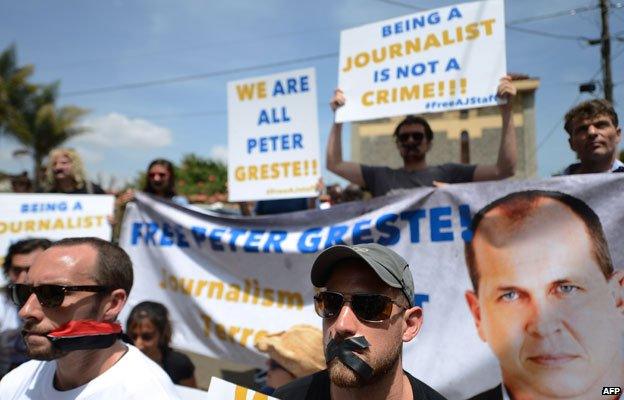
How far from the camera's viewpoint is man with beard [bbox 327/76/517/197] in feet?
9.68

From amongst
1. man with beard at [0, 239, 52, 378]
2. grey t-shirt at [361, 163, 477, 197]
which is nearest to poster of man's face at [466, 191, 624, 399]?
grey t-shirt at [361, 163, 477, 197]

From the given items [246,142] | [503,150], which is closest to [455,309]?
[503,150]

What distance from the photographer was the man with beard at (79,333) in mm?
1868

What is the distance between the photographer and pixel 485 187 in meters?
2.65

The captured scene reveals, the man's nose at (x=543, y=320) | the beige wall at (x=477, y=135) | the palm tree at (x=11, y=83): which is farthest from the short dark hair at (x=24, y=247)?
the palm tree at (x=11, y=83)

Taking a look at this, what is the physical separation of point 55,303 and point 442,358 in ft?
6.24

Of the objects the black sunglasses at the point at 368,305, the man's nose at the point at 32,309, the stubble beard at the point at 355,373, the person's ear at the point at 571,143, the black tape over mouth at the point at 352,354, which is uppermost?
the person's ear at the point at 571,143

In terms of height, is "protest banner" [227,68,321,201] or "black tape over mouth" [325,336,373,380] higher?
"protest banner" [227,68,321,201]

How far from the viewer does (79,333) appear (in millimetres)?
1896

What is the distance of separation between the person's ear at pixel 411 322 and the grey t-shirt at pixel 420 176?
1.64 meters

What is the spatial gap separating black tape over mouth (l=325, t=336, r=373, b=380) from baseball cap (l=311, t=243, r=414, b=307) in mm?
191

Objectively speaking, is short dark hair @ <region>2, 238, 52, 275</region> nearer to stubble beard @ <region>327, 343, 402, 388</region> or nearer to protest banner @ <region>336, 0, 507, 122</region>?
A: protest banner @ <region>336, 0, 507, 122</region>

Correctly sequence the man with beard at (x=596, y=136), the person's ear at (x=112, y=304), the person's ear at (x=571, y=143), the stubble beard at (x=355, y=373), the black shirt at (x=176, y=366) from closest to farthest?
the stubble beard at (x=355, y=373) → the person's ear at (x=112, y=304) → the man with beard at (x=596, y=136) → the person's ear at (x=571, y=143) → the black shirt at (x=176, y=366)
